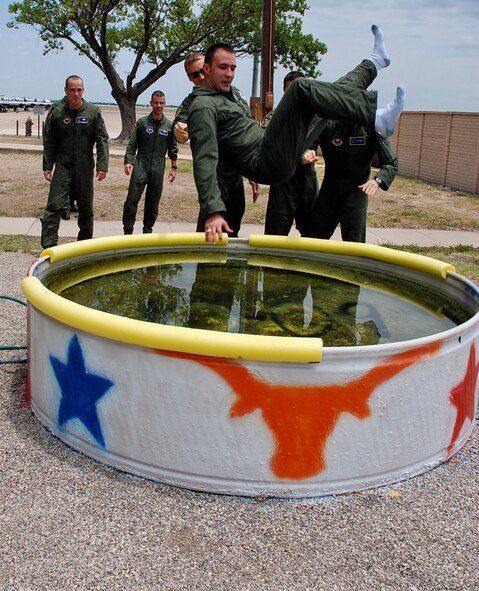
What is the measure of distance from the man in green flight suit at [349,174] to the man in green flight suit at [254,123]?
85cm

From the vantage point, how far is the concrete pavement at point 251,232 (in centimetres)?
945

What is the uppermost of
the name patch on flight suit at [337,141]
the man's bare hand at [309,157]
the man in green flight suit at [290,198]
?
the name patch on flight suit at [337,141]

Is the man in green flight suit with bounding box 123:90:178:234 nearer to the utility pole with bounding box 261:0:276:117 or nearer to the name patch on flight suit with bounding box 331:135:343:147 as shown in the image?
the utility pole with bounding box 261:0:276:117

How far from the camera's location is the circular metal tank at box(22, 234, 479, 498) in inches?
110

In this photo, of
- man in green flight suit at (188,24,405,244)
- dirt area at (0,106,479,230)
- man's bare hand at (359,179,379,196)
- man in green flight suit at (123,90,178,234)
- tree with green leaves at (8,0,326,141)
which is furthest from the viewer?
tree with green leaves at (8,0,326,141)

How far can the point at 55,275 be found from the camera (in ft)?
14.4

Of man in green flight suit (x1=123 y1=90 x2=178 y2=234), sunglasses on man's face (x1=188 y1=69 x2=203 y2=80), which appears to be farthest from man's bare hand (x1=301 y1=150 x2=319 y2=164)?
man in green flight suit (x1=123 y1=90 x2=178 y2=234)

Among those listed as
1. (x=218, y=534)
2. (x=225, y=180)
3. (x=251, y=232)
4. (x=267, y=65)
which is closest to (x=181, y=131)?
(x=225, y=180)

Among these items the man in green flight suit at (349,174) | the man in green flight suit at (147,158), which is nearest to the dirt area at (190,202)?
the man in green flight suit at (147,158)

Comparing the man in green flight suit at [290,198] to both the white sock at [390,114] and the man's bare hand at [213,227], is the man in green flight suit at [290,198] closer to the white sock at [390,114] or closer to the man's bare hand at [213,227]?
the white sock at [390,114]

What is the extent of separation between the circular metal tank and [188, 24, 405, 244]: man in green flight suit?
4.01 ft

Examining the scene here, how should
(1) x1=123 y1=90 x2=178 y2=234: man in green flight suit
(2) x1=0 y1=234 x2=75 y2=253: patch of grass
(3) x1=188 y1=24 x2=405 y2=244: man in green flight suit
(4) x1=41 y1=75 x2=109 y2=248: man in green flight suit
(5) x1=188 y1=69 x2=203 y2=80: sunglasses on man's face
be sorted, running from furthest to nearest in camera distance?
(1) x1=123 y1=90 x2=178 y2=234: man in green flight suit < (2) x1=0 y1=234 x2=75 y2=253: patch of grass < (4) x1=41 y1=75 x2=109 y2=248: man in green flight suit < (5) x1=188 y1=69 x2=203 y2=80: sunglasses on man's face < (3) x1=188 y1=24 x2=405 y2=244: man in green flight suit

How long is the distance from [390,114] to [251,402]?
84.1 inches

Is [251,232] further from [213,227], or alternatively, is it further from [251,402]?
[251,402]
